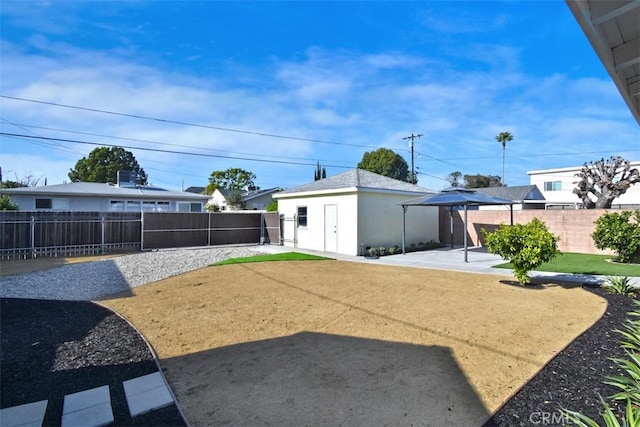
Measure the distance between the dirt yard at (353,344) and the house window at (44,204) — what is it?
16.4 m

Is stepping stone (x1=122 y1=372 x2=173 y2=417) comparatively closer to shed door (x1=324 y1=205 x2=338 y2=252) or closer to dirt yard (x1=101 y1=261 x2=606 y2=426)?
dirt yard (x1=101 y1=261 x2=606 y2=426)

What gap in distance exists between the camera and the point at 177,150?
21234 mm

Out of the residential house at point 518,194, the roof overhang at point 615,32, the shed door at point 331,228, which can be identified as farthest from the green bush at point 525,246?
the residential house at point 518,194

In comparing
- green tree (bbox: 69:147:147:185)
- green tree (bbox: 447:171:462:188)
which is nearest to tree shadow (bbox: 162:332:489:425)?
green tree (bbox: 69:147:147:185)

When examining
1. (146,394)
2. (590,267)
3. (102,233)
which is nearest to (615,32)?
(146,394)

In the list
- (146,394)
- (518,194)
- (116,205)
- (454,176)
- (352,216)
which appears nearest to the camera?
(146,394)

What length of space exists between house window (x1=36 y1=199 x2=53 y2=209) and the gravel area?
420 inches

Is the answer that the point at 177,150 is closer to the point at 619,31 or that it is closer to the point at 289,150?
the point at 289,150

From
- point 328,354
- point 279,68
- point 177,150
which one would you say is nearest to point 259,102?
point 279,68

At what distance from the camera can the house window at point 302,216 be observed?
16.7 meters

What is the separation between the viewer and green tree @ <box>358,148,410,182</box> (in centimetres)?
4603

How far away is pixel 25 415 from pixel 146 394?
3.11 feet

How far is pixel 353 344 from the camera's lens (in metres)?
4.44

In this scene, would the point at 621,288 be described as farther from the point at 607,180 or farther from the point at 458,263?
the point at 607,180
